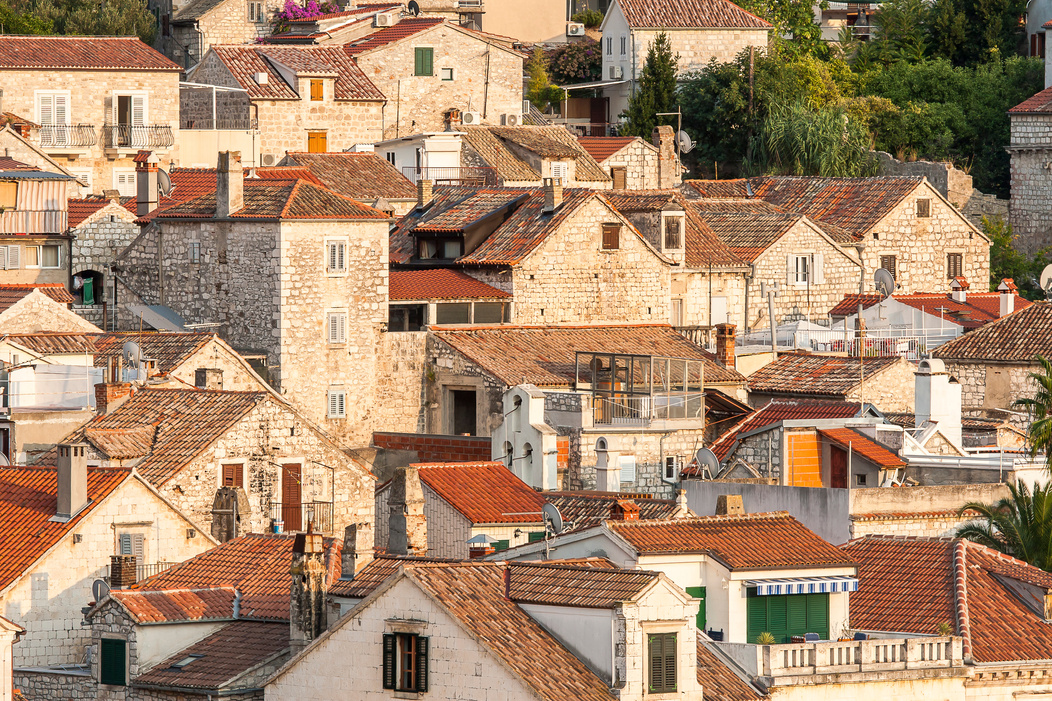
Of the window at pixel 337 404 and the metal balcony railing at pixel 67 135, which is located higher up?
the metal balcony railing at pixel 67 135

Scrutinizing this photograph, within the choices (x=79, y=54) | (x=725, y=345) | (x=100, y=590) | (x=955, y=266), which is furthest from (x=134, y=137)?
(x=100, y=590)

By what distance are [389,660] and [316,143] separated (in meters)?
54.3

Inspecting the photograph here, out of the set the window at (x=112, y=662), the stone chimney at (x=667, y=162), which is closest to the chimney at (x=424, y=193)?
the stone chimney at (x=667, y=162)

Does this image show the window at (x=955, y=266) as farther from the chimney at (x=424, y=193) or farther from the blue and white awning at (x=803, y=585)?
the blue and white awning at (x=803, y=585)

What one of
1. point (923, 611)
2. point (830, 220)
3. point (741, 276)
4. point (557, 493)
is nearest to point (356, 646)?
point (923, 611)

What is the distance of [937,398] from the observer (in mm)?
54031

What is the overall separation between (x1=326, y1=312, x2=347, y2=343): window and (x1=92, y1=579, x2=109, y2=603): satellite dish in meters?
19.4

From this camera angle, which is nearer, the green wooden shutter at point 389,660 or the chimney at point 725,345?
the green wooden shutter at point 389,660

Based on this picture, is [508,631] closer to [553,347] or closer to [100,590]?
[100,590]

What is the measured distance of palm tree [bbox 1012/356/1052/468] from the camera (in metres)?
52.9

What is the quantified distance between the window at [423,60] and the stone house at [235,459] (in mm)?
42068

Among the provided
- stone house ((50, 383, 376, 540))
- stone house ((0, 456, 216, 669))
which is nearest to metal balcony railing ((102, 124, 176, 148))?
stone house ((50, 383, 376, 540))

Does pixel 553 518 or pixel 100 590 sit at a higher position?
pixel 553 518

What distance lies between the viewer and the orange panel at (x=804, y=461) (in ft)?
168
